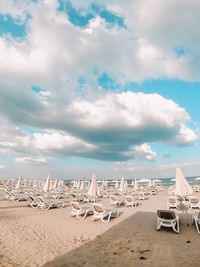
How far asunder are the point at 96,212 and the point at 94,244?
12.2 feet

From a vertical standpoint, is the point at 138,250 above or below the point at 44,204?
below

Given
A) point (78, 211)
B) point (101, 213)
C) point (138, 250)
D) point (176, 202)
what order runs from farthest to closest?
point (176, 202), point (78, 211), point (101, 213), point (138, 250)

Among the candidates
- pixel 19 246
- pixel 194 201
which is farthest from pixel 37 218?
pixel 194 201

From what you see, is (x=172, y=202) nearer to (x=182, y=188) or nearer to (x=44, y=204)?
(x=182, y=188)

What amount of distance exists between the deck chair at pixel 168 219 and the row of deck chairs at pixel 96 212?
2445 mm

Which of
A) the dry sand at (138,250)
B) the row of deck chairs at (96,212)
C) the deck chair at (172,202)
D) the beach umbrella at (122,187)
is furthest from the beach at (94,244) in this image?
the beach umbrella at (122,187)

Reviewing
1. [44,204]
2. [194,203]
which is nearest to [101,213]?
[44,204]

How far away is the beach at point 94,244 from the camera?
5.45 metres

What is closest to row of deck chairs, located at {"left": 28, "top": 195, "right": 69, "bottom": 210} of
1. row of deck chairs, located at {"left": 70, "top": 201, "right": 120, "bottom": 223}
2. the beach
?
row of deck chairs, located at {"left": 70, "top": 201, "right": 120, "bottom": 223}

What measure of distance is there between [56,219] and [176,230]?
5157 mm

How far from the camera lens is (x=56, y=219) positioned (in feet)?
36.3

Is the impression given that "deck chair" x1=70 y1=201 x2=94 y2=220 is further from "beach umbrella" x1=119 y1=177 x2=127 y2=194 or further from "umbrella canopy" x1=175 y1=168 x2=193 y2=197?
"beach umbrella" x1=119 y1=177 x2=127 y2=194

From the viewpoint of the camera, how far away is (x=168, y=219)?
849 cm

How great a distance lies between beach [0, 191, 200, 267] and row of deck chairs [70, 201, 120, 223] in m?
0.33
